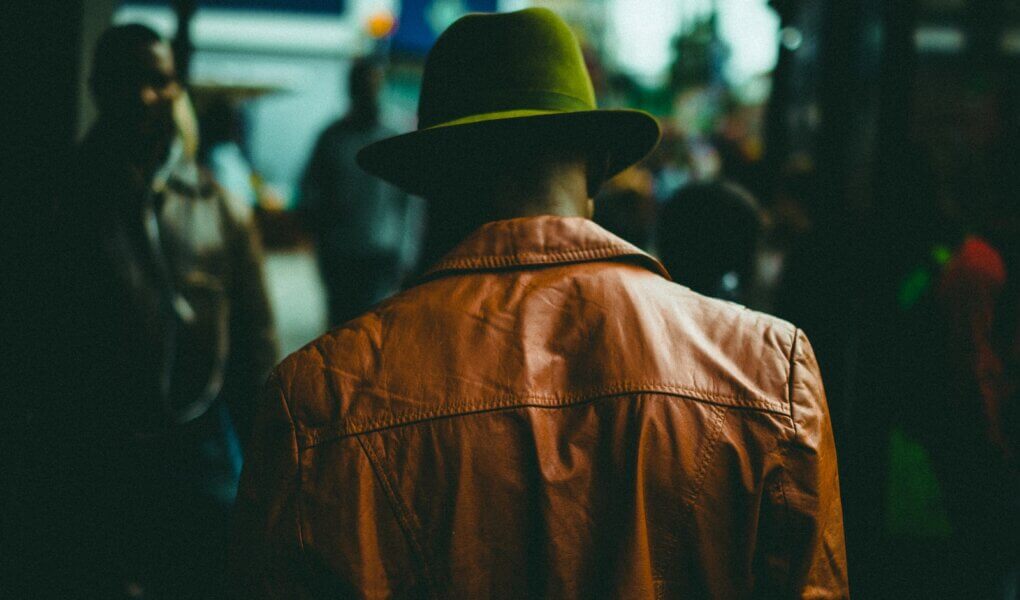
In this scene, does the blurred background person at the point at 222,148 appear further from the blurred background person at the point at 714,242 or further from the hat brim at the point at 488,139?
the hat brim at the point at 488,139

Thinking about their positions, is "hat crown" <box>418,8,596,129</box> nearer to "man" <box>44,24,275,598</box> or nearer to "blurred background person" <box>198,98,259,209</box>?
"man" <box>44,24,275,598</box>

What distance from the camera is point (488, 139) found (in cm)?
151

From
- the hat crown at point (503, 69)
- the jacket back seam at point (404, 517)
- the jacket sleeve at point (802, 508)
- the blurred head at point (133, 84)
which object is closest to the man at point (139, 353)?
the blurred head at point (133, 84)

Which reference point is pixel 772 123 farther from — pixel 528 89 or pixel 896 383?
pixel 528 89

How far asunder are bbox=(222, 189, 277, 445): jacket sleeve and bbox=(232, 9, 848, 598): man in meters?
1.72

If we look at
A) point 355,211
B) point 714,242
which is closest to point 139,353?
point 714,242

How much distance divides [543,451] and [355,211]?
15.8 ft

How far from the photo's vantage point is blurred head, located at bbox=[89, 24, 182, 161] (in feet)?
8.54

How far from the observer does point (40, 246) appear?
2199mm

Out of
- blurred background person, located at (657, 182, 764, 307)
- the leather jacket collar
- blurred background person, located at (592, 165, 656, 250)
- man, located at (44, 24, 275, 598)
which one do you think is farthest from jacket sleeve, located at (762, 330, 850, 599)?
blurred background person, located at (592, 165, 656, 250)

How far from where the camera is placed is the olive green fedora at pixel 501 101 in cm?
151

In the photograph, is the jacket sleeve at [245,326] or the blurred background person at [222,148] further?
the blurred background person at [222,148]

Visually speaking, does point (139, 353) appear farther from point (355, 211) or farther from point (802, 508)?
point (355, 211)

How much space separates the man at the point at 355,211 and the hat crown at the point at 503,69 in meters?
4.21
